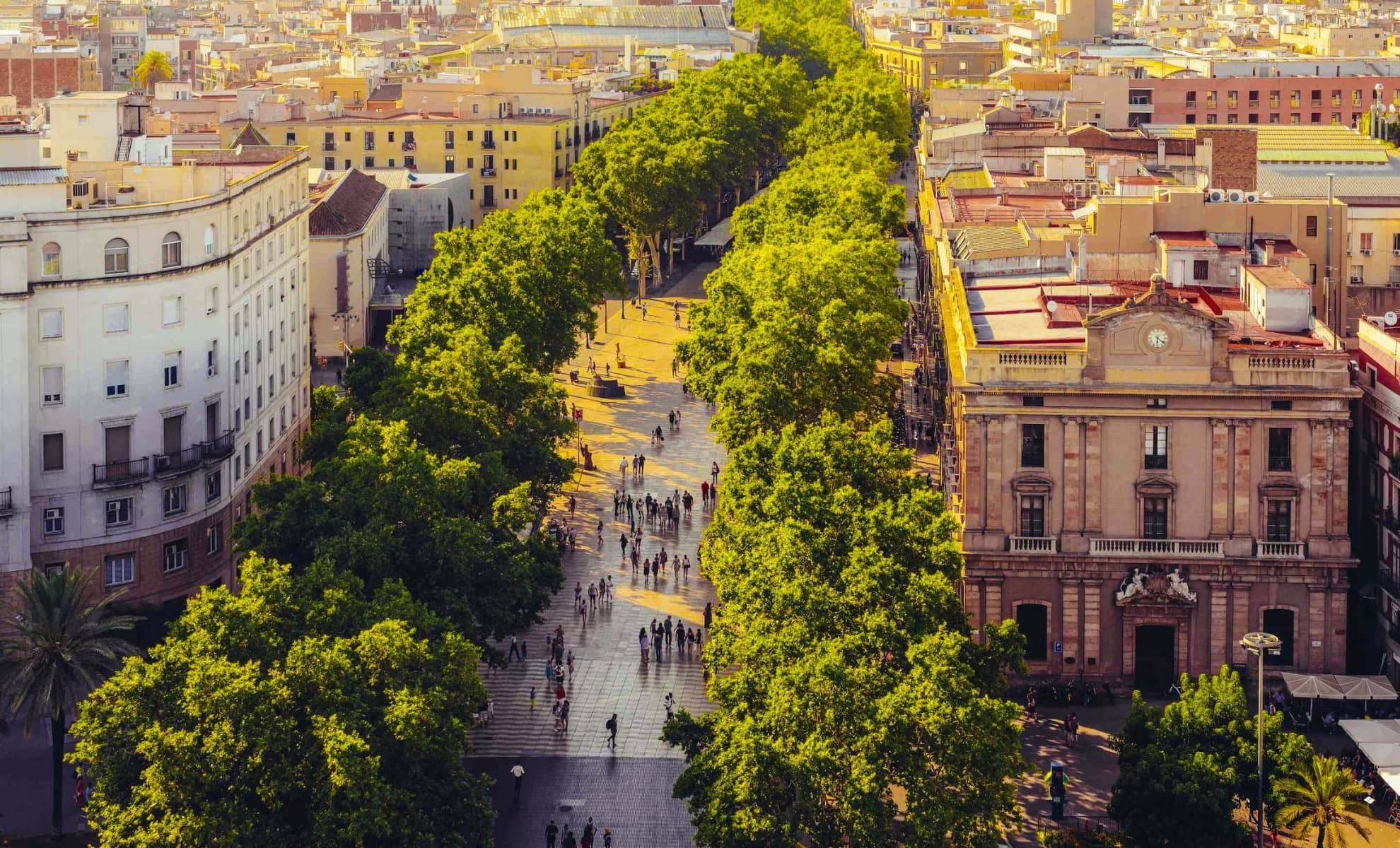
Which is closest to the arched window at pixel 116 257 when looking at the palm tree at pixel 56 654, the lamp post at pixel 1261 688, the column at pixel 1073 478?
the palm tree at pixel 56 654

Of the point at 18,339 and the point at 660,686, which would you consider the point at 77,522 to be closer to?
the point at 18,339

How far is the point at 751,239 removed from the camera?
5689 inches

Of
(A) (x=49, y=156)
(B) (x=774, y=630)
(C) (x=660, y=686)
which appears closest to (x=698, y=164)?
(A) (x=49, y=156)

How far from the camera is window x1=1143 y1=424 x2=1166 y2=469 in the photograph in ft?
269

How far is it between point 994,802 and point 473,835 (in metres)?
14.8

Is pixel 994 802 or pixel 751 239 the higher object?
pixel 751 239

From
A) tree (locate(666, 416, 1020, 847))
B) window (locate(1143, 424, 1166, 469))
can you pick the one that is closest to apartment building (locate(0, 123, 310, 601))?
tree (locate(666, 416, 1020, 847))

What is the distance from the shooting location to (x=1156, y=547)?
82188mm

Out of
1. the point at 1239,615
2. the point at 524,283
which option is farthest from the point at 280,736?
the point at 524,283

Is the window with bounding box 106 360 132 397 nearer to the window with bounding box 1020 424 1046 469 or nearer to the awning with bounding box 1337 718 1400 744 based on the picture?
the window with bounding box 1020 424 1046 469

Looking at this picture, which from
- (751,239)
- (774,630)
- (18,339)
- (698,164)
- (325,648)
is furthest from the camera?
(698,164)

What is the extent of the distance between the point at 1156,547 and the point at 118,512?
39622 mm

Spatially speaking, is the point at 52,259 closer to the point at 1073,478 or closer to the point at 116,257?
the point at 116,257

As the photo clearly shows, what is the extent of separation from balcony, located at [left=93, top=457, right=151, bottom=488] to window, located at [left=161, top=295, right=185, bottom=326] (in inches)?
218
